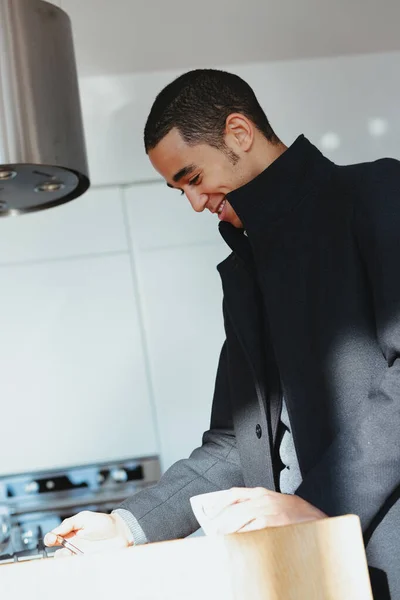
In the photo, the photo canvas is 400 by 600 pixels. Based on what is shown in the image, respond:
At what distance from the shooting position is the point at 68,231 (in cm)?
331

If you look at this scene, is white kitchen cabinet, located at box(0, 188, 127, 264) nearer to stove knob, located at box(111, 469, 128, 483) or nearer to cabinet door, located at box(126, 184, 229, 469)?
cabinet door, located at box(126, 184, 229, 469)

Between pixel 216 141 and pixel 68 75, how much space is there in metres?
0.48

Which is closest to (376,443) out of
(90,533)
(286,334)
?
(286,334)

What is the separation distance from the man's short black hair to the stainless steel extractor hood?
28cm

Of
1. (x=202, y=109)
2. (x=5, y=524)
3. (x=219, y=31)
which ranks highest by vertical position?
(x=219, y=31)

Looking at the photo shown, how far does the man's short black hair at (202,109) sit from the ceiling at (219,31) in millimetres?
1373

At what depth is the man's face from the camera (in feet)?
5.11

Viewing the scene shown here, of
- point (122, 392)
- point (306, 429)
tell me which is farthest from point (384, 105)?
point (306, 429)

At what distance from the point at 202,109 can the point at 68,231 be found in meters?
1.79

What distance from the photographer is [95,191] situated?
11.0 ft

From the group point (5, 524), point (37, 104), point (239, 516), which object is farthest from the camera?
point (5, 524)

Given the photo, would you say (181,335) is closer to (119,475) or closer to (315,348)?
(119,475)

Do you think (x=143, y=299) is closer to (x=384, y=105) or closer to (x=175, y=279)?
(x=175, y=279)

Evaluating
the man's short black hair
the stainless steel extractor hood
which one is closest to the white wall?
the stainless steel extractor hood
